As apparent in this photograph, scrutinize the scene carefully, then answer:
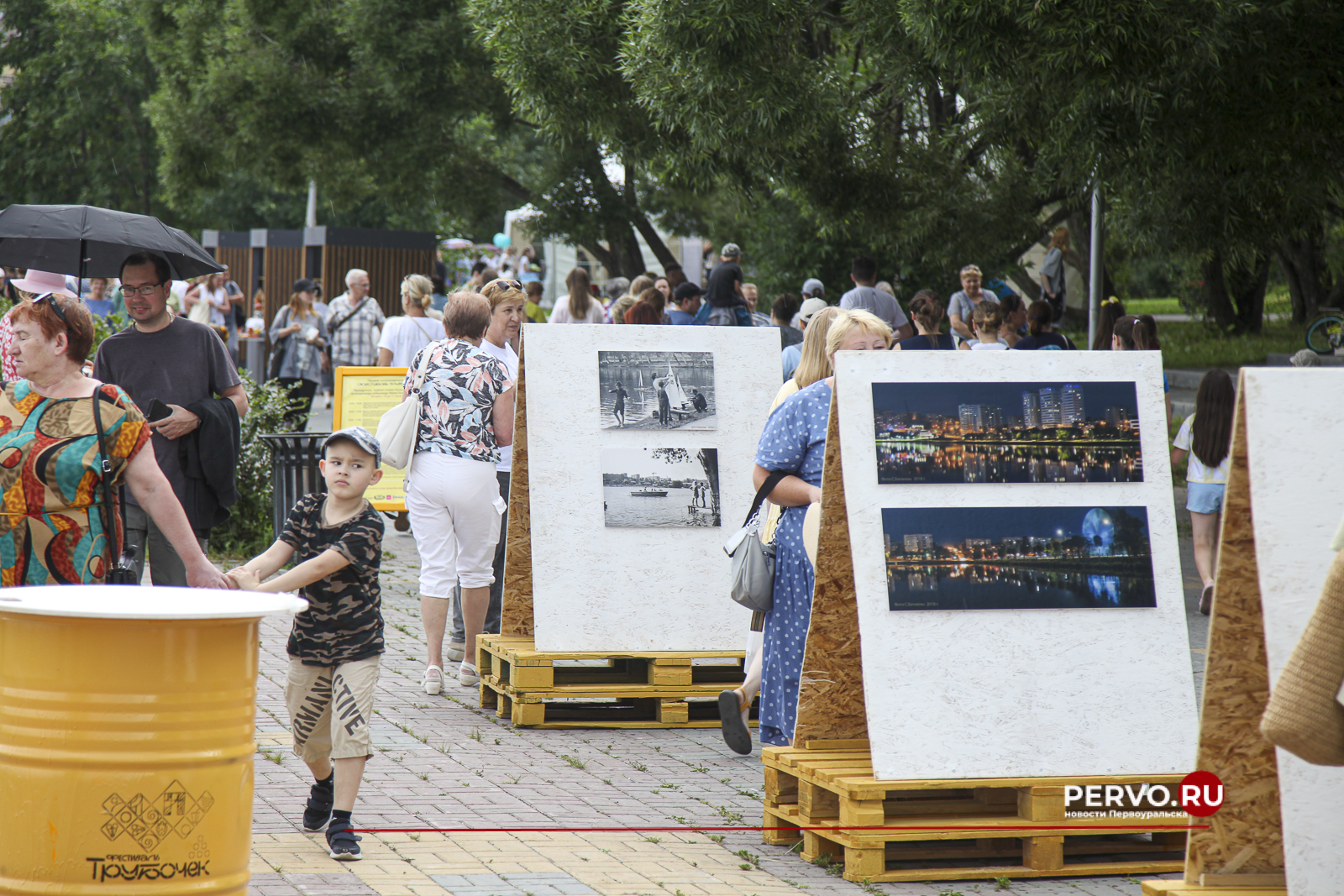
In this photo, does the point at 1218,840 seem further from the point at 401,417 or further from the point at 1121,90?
the point at 1121,90

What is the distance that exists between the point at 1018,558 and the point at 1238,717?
1218 mm

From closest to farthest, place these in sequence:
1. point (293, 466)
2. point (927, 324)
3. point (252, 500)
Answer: point (927, 324) → point (293, 466) → point (252, 500)

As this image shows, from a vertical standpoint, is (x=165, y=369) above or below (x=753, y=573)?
above

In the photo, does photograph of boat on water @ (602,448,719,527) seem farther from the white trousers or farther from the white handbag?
the white handbag

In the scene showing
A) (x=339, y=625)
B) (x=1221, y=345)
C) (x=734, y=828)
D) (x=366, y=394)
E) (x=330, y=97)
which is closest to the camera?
(x=339, y=625)

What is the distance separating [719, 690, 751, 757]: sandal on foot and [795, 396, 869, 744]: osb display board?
3.15 feet

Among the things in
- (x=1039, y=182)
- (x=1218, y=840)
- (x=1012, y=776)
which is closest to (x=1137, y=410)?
(x=1012, y=776)

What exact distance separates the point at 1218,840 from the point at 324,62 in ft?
79.3

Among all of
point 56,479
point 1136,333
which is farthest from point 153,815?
point 1136,333

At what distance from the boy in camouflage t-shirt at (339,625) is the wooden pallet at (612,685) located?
210 centimetres

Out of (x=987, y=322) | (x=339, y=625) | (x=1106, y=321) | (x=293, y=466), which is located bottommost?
(x=339, y=625)

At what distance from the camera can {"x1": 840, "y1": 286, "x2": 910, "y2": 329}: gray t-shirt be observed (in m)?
11.6

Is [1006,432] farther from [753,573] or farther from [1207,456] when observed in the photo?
[1207,456]

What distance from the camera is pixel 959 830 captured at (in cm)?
488
